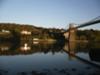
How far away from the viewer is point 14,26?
110938 mm

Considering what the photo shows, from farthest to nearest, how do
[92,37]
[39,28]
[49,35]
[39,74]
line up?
1. [39,28]
2. [49,35]
3. [92,37]
4. [39,74]

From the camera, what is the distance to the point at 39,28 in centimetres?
12138

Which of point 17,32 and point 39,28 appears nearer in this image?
point 17,32

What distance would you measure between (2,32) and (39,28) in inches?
1016

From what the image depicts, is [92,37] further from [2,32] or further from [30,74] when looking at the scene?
[30,74]

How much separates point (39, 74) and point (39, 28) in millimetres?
109937

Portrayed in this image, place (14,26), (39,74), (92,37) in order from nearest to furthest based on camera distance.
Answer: (39,74)
(92,37)
(14,26)

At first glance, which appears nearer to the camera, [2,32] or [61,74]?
[61,74]

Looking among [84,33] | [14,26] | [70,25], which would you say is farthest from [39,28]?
[70,25]

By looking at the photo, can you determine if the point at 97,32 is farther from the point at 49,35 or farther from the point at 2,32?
the point at 2,32

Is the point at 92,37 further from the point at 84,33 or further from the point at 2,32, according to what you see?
the point at 2,32

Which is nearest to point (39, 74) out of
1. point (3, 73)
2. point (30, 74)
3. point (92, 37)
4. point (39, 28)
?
point (30, 74)

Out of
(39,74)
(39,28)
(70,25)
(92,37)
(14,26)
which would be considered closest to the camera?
(39,74)

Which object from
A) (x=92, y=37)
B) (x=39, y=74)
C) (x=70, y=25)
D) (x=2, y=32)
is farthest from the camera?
(x=2, y=32)
